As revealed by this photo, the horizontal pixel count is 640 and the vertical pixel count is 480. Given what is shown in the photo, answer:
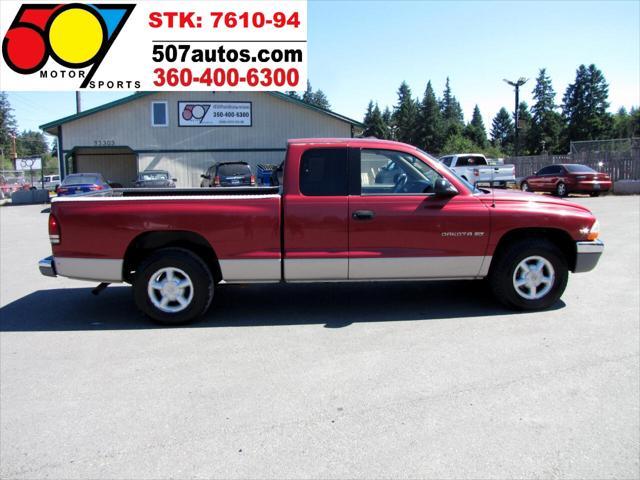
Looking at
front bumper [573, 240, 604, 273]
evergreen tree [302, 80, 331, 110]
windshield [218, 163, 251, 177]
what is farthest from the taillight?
evergreen tree [302, 80, 331, 110]

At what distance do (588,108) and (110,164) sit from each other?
240 ft

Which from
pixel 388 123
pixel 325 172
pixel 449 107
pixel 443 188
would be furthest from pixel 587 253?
pixel 449 107

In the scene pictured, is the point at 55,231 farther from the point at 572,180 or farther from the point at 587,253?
the point at 572,180

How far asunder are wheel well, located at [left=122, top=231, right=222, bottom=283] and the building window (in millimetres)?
23440

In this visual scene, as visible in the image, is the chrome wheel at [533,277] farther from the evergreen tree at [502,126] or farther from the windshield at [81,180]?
the evergreen tree at [502,126]

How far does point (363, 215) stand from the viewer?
18.3 feet

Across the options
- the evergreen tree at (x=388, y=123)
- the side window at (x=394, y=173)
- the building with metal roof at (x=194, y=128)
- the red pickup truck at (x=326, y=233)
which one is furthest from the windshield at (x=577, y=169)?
the evergreen tree at (x=388, y=123)

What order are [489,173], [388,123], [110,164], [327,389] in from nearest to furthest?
1. [327,389]
2. [489,173]
3. [110,164]
4. [388,123]

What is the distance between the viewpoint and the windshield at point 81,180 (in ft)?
66.4

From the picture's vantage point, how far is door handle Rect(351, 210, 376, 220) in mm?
5582

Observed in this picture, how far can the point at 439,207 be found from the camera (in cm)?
568

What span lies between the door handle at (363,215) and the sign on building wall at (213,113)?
23.7 metres

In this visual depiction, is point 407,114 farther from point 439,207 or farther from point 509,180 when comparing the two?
point 439,207

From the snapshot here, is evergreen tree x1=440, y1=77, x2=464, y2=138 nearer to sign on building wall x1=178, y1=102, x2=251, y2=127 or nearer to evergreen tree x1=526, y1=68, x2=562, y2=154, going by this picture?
evergreen tree x1=526, y1=68, x2=562, y2=154
